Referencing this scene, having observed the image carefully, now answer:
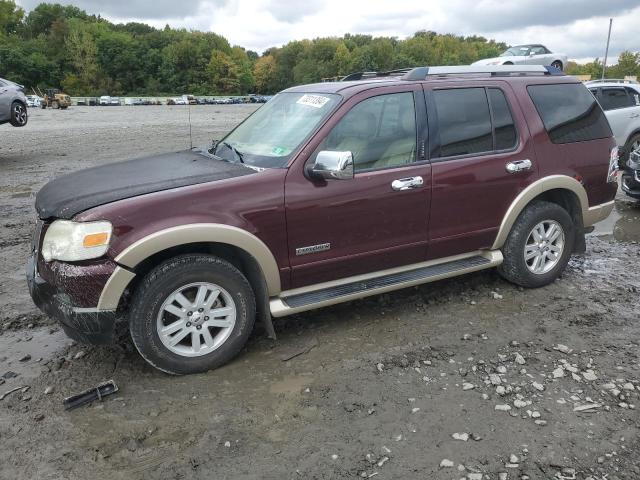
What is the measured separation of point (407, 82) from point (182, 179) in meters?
1.94

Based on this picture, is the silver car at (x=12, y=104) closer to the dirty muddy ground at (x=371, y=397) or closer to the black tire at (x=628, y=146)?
the dirty muddy ground at (x=371, y=397)

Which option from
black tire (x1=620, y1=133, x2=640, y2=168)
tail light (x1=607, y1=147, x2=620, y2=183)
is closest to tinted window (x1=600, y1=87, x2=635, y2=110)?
black tire (x1=620, y1=133, x2=640, y2=168)

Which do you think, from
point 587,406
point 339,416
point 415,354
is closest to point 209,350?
point 339,416

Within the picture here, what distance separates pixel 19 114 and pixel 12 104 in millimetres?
338

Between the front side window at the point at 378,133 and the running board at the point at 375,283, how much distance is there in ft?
2.77

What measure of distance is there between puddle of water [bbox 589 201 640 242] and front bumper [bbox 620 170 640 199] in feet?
0.96

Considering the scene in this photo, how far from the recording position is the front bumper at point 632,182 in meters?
8.14

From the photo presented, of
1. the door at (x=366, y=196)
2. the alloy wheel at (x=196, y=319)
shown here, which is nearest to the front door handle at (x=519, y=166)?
the door at (x=366, y=196)

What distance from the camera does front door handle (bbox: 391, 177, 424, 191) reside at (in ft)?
13.6

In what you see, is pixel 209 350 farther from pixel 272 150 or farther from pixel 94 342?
pixel 272 150

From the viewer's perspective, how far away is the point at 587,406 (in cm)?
331

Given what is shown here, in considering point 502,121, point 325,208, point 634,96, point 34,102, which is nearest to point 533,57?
point 634,96

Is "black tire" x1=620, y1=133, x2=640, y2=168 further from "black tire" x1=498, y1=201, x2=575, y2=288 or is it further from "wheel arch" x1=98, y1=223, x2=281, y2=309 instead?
"wheel arch" x1=98, y1=223, x2=281, y2=309

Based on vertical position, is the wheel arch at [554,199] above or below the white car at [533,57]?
below
